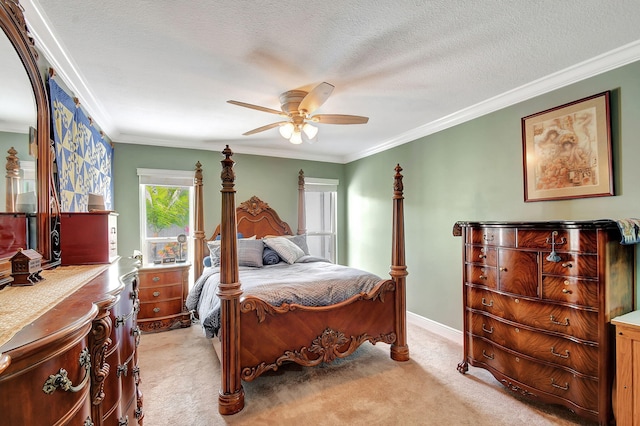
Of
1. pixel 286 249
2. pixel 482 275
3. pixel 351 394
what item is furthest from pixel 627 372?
pixel 286 249

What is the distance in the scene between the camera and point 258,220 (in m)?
4.59

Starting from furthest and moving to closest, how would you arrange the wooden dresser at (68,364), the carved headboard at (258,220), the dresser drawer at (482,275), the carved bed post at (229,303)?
1. the carved headboard at (258,220)
2. the dresser drawer at (482,275)
3. the carved bed post at (229,303)
4. the wooden dresser at (68,364)

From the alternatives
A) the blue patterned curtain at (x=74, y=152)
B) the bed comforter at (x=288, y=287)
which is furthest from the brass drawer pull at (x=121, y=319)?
the blue patterned curtain at (x=74, y=152)

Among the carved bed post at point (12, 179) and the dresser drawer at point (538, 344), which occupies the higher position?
the carved bed post at point (12, 179)

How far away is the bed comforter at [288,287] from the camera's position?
2.46m

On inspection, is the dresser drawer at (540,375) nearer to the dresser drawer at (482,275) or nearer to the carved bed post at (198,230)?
the dresser drawer at (482,275)

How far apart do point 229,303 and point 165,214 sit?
2.62 meters

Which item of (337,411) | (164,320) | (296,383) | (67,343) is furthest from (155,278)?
(67,343)

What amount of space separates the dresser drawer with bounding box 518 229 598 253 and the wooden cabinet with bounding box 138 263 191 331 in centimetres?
361

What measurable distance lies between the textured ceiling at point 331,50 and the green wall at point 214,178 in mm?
978

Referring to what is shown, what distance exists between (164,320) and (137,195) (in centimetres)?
167

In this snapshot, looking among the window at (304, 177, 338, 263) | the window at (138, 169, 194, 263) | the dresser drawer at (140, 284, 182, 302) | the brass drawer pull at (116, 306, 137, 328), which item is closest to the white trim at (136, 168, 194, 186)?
the window at (138, 169, 194, 263)

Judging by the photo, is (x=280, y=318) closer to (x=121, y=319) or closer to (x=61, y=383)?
(x=121, y=319)

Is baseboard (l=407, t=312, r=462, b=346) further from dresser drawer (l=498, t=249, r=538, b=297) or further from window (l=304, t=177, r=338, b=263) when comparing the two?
window (l=304, t=177, r=338, b=263)
